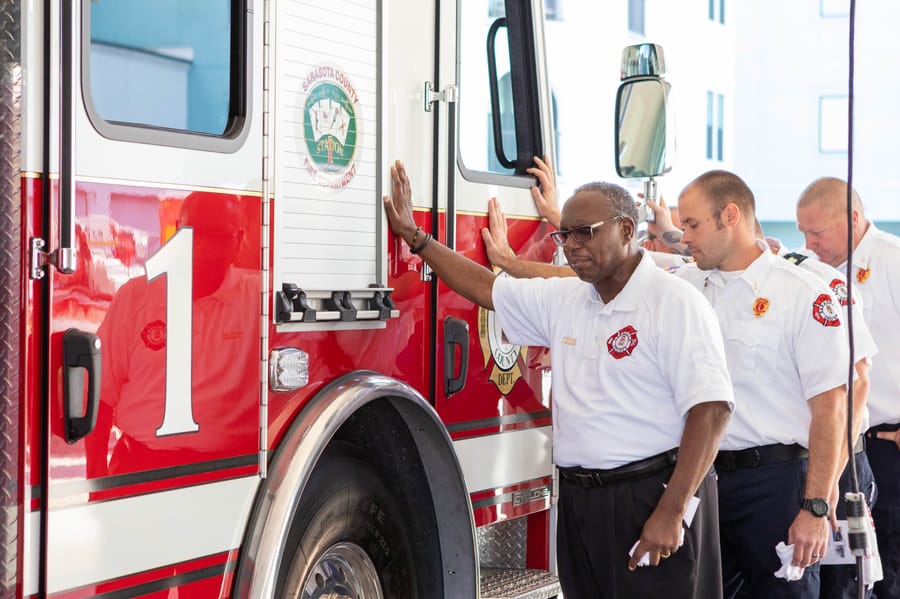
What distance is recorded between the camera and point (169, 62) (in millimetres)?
2801

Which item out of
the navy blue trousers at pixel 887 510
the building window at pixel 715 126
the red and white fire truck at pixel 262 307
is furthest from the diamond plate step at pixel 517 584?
the building window at pixel 715 126

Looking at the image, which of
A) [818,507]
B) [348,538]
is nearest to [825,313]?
[818,507]

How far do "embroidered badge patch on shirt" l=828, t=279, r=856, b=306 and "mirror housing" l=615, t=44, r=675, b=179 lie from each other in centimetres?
Answer: 74

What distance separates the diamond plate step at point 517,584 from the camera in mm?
3604

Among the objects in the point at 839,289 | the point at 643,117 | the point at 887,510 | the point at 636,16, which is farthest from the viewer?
the point at 636,16

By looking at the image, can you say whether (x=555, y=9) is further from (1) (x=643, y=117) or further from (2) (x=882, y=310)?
(1) (x=643, y=117)

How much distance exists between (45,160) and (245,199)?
551 millimetres

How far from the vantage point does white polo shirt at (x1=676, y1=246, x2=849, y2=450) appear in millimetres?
3600

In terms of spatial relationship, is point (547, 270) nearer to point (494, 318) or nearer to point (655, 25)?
point (494, 318)

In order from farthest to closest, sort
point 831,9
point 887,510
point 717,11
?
point 831,9
point 717,11
point 887,510

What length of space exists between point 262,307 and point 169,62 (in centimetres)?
70

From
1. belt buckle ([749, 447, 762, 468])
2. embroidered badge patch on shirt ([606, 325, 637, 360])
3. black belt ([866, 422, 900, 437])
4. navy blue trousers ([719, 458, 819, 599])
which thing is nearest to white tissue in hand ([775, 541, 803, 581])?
navy blue trousers ([719, 458, 819, 599])

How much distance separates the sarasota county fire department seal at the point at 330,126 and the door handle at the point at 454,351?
63 centimetres

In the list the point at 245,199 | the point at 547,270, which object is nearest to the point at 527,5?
the point at 547,270
